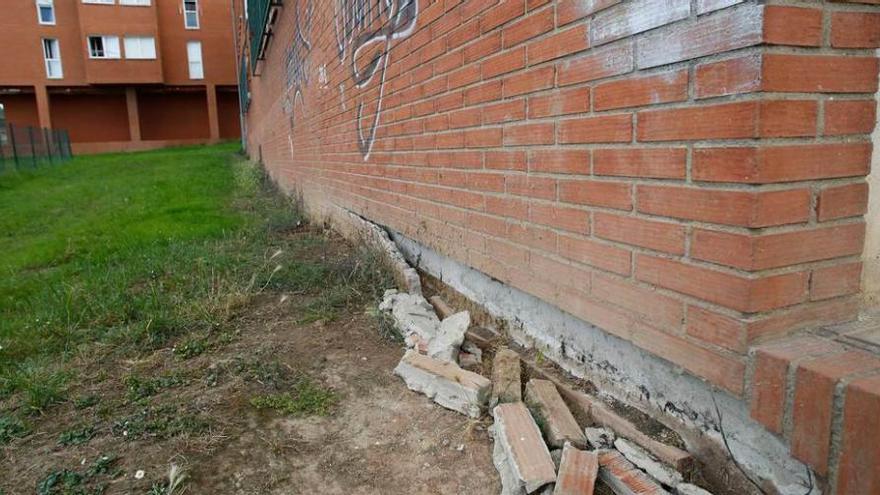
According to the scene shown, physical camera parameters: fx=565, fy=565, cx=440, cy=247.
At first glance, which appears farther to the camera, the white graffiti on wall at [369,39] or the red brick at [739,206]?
the white graffiti on wall at [369,39]

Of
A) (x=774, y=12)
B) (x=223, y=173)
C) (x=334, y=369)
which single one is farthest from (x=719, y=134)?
(x=223, y=173)

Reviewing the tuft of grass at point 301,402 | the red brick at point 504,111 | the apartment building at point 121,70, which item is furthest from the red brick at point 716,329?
the apartment building at point 121,70

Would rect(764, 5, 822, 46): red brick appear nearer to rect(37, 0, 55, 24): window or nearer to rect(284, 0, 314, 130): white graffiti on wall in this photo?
rect(284, 0, 314, 130): white graffiti on wall

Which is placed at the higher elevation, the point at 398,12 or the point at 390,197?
the point at 398,12

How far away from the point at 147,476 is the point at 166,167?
63.2ft

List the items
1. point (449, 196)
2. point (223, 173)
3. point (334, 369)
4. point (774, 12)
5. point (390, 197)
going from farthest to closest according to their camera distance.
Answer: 1. point (223, 173)
2. point (390, 197)
3. point (449, 196)
4. point (334, 369)
5. point (774, 12)

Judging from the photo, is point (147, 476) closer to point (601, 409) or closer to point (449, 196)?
point (601, 409)

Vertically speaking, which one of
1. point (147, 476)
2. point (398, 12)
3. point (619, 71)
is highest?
point (398, 12)

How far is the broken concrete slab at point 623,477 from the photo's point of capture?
162cm

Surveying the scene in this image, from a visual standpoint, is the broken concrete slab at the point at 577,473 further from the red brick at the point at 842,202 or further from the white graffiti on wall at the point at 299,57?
the white graffiti on wall at the point at 299,57

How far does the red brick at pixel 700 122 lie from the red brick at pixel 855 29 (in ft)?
0.99

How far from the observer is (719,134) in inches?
55.5

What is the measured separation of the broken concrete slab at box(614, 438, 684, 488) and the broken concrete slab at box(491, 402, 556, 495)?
24cm

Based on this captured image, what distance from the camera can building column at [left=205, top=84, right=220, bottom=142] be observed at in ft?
109
